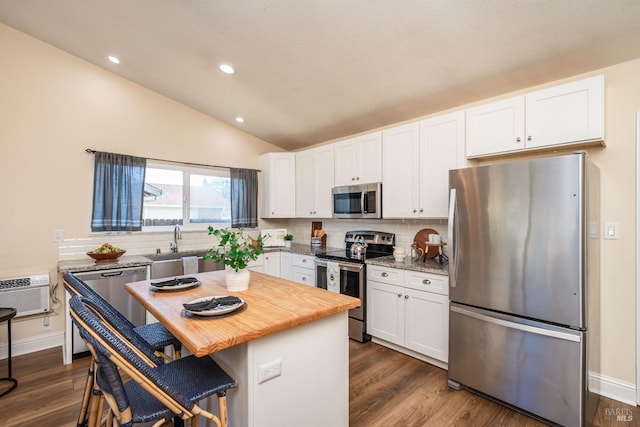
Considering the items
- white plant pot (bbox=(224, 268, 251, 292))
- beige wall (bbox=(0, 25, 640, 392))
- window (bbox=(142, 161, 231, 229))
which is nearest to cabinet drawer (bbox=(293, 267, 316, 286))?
window (bbox=(142, 161, 231, 229))

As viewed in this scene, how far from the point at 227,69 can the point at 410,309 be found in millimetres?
2978

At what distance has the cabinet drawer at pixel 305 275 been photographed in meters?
3.90

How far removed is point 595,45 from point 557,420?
2504 millimetres

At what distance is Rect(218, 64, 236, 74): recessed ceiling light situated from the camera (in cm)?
302

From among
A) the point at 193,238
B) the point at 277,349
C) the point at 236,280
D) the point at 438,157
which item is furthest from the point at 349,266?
the point at 193,238

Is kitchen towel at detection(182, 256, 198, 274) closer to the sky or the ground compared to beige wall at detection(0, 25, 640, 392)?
closer to the ground

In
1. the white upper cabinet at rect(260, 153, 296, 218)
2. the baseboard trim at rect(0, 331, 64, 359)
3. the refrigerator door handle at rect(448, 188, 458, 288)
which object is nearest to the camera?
the refrigerator door handle at rect(448, 188, 458, 288)

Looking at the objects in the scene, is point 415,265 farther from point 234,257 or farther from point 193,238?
point 193,238

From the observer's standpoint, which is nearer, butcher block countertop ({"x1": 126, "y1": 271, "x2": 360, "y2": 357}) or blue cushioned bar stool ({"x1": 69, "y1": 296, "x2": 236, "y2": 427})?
blue cushioned bar stool ({"x1": 69, "y1": 296, "x2": 236, "y2": 427})

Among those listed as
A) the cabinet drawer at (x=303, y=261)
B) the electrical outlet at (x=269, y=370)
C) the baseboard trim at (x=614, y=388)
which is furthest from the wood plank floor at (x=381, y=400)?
the cabinet drawer at (x=303, y=261)

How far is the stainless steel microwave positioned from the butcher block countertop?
166 cm

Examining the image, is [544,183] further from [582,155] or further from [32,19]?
[32,19]

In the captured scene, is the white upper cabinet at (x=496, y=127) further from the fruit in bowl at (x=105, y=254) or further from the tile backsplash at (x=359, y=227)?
the fruit in bowl at (x=105, y=254)

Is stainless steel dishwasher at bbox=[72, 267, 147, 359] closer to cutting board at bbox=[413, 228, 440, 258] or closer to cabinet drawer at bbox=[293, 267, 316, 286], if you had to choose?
cabinet drawer at bbox=[293, 267, 316, 286]
